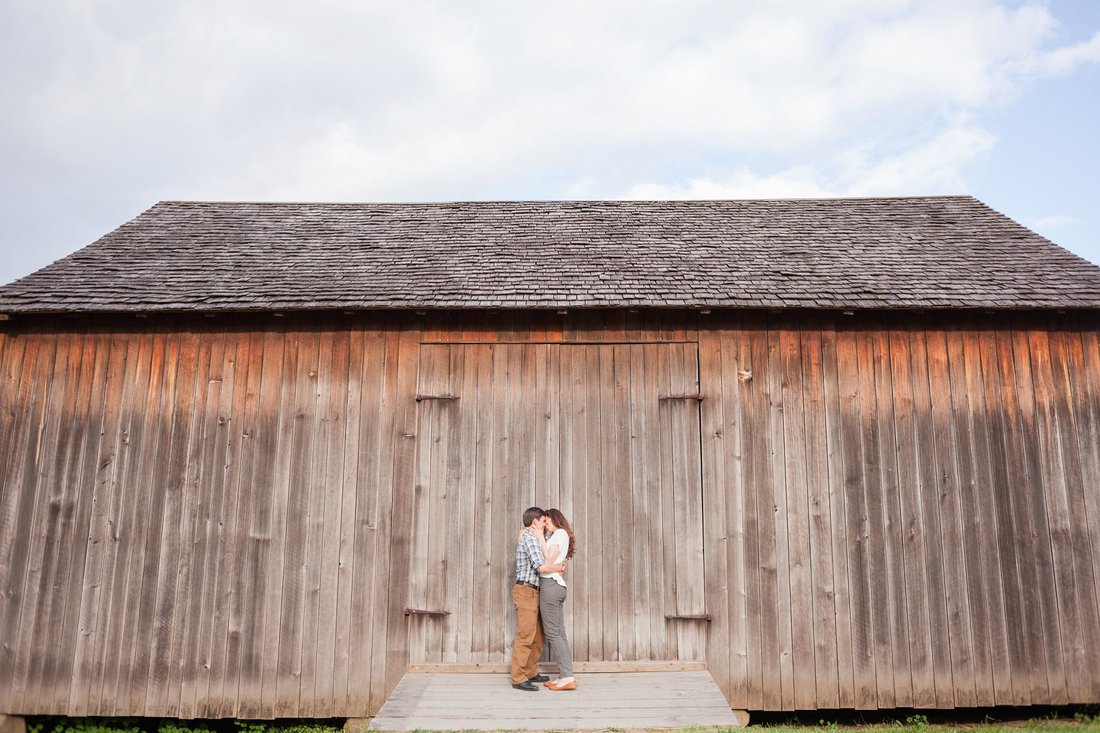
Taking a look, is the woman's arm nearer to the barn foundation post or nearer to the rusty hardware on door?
the rusty hardware on door

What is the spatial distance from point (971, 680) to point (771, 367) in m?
3.87

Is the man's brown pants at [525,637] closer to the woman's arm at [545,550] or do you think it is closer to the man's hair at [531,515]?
the woman's arm at [545,550]

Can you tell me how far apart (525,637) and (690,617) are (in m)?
1.90

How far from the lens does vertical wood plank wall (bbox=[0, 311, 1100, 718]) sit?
255 inches

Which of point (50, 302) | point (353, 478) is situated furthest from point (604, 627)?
point (50, 302)

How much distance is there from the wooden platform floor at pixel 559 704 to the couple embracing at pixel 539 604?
6.8 inches

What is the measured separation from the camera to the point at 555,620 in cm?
569

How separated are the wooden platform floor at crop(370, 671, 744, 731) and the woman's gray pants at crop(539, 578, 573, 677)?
291mm

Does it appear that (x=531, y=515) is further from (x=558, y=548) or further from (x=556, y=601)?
(x=556, y=601)

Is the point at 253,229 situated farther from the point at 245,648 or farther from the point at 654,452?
the point at 654,452

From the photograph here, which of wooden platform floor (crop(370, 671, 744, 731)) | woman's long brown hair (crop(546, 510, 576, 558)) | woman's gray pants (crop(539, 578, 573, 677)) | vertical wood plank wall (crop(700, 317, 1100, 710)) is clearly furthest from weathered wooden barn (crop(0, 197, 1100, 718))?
woman's gray pants (crop(539, 578, 573, 677))

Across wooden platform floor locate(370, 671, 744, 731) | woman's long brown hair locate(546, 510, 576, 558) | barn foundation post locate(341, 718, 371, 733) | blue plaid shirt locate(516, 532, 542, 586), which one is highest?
woman's long brown hair locate(546, 510, 576, 558)

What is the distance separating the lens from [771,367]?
699 centimetres

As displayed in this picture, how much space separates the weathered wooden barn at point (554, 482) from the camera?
6.49 metres
